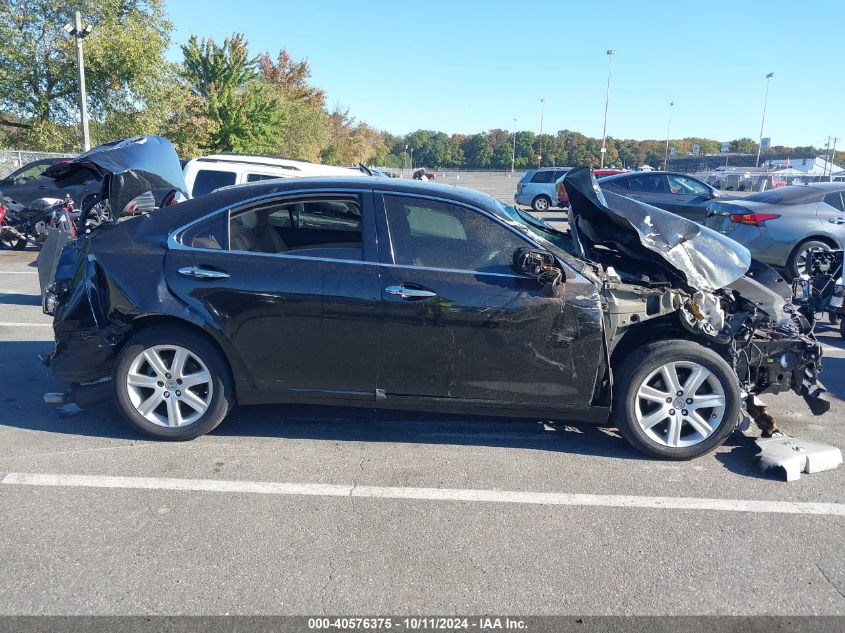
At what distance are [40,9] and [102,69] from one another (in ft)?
9.06

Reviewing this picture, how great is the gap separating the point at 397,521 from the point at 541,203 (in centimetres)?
2477

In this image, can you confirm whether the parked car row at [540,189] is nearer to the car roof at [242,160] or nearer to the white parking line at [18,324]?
the car roof at [242,160]

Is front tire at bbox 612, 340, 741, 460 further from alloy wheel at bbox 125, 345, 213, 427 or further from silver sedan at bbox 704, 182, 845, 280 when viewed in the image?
silver sedan at bbox 704, 182, 845, 280

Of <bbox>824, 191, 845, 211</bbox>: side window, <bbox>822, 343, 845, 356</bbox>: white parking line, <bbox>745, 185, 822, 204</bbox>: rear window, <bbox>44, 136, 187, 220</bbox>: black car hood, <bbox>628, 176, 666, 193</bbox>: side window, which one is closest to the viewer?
<bbox>44, 136, 187, 220</bbox>: black car hood

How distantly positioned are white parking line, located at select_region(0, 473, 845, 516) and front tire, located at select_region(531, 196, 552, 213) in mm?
23951

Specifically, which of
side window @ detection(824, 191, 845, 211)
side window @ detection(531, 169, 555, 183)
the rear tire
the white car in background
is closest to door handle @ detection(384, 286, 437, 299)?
the white car in background

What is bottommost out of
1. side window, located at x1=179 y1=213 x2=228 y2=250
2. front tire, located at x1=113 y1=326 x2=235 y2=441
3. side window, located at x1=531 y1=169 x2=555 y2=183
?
front tire, located at x1=113 y1=326 x2=235 y2=441

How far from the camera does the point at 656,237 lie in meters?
4.45

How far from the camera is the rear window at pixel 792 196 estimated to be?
10.3m

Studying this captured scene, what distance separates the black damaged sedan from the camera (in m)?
4.14

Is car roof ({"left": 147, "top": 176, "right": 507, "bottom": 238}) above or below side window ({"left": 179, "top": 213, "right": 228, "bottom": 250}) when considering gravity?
above

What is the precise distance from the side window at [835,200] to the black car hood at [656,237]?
719 centimetres

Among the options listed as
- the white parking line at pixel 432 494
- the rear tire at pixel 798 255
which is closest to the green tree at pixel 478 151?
the rear tire at pixel 798 255

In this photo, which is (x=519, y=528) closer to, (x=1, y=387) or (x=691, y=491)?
(x=691, y=491)
